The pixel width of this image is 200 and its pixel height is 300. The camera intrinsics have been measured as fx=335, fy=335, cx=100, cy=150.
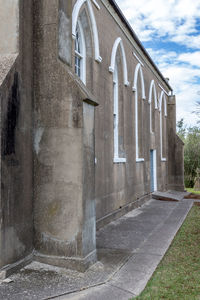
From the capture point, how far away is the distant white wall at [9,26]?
568cm

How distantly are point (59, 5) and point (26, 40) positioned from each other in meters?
0.93

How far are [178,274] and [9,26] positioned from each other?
5162 millimetres

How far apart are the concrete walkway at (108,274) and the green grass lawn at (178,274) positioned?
0.50 ft

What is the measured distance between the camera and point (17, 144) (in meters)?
5.60

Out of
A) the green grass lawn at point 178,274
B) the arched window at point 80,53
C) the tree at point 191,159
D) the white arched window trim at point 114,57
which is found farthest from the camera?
the tree at point 191,159

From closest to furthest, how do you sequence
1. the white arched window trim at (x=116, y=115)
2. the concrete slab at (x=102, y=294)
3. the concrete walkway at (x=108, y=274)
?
the concrete slab at (x=102, y=294)
the concrete walkway at (x=108, y=274)
the white arched window trim at (x=116, y=115)

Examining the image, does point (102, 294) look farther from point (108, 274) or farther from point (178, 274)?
point (178, 274)

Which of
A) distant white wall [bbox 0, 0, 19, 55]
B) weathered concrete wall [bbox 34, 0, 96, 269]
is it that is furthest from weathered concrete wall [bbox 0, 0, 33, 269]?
weathered concrete wall [bbox 34, 0, 96, 269]

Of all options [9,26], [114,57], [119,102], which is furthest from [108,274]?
[119,102]

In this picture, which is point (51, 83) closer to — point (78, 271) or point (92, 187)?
point (92, 187)

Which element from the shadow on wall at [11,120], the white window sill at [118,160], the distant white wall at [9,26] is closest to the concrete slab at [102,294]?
the shadow on wall at [11,120]

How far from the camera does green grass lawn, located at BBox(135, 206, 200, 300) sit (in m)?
4.92

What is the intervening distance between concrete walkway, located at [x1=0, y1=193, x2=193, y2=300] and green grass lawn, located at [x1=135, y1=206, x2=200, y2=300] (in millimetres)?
151

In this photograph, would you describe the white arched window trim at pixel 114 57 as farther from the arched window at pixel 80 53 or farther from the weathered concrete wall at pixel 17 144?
the weathered concrete wall at pixel 17 144
